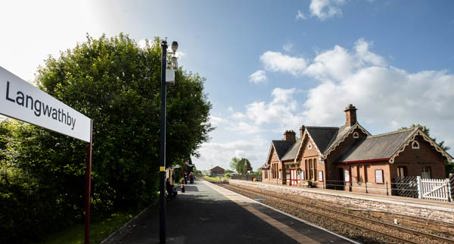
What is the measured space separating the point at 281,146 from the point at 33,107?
52.0m

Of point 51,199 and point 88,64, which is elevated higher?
point 88,64

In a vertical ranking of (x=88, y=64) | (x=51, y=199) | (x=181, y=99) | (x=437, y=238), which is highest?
(x=88, y=64)

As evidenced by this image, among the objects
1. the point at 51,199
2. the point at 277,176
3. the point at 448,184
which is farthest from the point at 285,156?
the point at 51,199

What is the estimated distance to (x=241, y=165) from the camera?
426 ft

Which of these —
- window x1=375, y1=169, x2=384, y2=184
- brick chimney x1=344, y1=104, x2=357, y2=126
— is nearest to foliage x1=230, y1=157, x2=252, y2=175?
brick chimney x1=344, y1=104, x2=357, y2=126

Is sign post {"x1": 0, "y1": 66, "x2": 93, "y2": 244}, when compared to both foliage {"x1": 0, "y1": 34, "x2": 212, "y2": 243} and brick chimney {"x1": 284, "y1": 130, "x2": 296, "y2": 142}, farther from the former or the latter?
brick chimney {"x1": 284, "y1": 130, "x2": 296, "y2": 142}

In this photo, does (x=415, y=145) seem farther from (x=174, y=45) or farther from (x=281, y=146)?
(x=281, y=146)

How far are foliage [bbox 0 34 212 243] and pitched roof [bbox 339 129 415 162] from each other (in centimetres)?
1767

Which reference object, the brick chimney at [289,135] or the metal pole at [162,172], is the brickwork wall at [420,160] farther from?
the brick chimney at [289,135]

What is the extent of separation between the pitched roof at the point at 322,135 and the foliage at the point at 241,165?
240 ft

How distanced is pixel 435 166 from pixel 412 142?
3050 millimetres

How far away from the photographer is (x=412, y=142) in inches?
1118

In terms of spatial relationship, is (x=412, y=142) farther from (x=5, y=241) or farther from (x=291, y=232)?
(x=5, y=241)

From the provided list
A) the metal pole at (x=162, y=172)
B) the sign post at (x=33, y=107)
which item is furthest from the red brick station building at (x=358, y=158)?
the sign post at (x=33, y=107)
